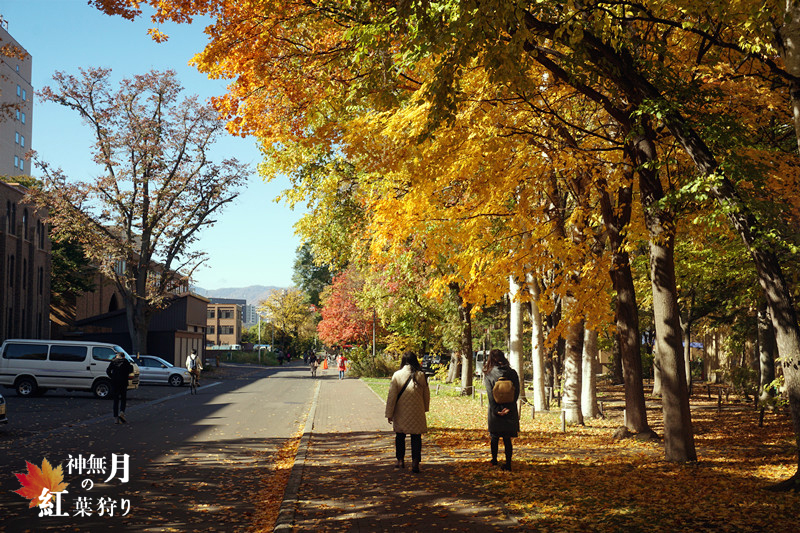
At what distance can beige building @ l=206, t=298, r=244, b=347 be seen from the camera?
510 ft

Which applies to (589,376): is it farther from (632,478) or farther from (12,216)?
(12,216)

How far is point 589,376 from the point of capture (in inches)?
808

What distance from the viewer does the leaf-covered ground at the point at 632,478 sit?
7930 millimetres

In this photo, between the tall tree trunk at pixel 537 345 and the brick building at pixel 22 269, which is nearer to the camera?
the tall tree trunk at pixel 537 345

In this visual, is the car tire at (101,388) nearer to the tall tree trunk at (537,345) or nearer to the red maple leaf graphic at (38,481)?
the tall tree trunk at (537,345)

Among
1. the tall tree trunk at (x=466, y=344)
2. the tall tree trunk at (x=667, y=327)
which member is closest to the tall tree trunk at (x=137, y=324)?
the tall tree trunk at (x=466, y=344)

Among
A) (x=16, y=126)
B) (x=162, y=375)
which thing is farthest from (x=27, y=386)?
(x=16, y=126)

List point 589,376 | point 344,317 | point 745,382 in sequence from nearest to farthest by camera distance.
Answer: point 589,376 → point 745,382 → point 344,317

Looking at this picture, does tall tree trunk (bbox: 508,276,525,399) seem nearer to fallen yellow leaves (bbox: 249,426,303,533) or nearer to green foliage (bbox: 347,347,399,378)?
fallen yellow leaves (bbox: 249,426,303,533)

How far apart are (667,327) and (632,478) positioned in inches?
96.9

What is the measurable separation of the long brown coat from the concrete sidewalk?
2.19ft

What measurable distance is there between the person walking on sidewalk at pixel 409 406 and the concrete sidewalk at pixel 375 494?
386mm

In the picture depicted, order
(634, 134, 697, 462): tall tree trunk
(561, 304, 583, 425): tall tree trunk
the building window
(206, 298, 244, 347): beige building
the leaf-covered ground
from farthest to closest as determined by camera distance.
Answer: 1. (206, 298, 244, 347): beige building
2. the building window
3. (561, 304, 583, 425): tall tree trunk
4. (634, 134, 697, 462): tall tree trunk
5. the leaf-covered ground

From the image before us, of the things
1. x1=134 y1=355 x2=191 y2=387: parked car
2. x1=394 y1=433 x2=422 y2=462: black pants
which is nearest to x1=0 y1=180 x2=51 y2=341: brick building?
x1=134 y1=355 x2=191 y2=387: parked car
